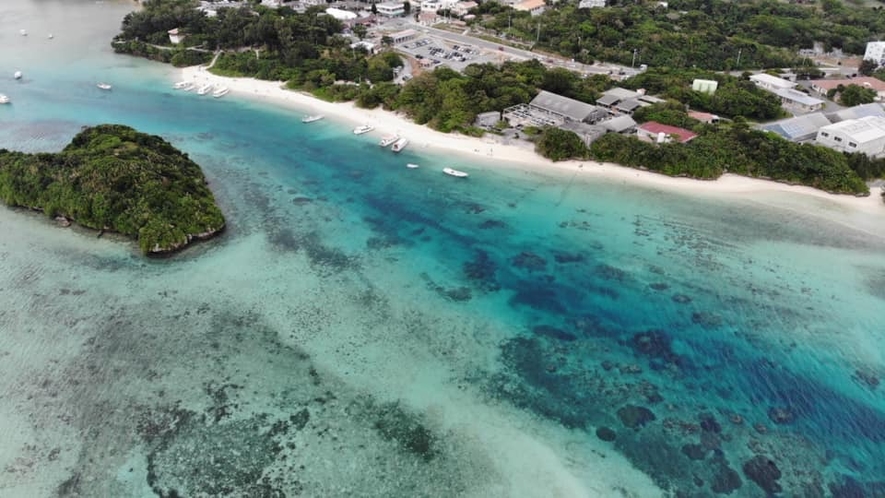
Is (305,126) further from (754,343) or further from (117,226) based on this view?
(754,343)

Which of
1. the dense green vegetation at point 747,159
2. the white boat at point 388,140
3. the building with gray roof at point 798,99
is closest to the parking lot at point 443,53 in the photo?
the white boat at point 388,140

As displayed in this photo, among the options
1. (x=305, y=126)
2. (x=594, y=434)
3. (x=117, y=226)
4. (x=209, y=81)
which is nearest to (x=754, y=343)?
(x=594, y=434)

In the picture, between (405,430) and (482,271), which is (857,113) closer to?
(482,271)

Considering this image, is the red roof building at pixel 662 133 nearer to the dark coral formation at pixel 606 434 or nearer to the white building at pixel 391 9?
the dark coral formation at pixel 606 434

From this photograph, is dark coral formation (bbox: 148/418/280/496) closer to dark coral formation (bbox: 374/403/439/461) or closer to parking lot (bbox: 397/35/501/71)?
dark coral formation (bbox: 374/403/439/461)

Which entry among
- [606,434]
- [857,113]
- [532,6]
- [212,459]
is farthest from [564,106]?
[532,6]

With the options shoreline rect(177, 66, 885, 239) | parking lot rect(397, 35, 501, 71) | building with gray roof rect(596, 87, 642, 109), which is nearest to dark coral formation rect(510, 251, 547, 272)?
shoreline rect(177, 66, 885, 239)
